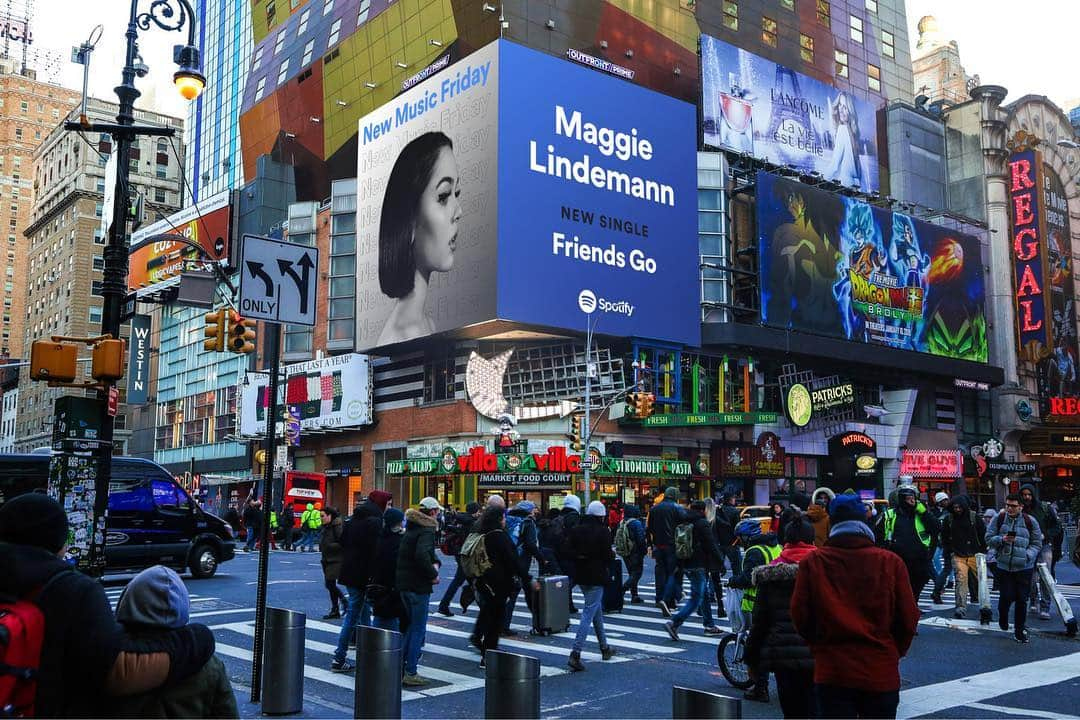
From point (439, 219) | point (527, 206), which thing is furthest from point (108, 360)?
point (439, 219)

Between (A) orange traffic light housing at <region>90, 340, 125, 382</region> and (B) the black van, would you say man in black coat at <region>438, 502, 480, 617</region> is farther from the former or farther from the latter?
(A) orange traffic light housing at <region>90, 340, 125, 382</region>

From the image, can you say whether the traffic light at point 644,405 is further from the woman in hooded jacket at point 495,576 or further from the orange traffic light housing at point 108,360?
the orange traffic light housing at point 108,360

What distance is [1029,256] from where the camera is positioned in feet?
226

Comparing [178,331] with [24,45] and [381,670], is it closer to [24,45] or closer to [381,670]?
[381,670]

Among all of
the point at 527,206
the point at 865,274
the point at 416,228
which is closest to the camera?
the point at 527,206

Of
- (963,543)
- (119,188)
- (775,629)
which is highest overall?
(119,188)

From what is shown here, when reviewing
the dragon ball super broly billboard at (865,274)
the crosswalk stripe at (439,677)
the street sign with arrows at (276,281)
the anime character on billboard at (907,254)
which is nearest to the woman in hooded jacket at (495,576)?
the crosswalk stripe at (439,677)

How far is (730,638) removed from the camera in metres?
10.4

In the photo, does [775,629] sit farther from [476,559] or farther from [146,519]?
[146,519]

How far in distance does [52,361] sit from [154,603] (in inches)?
333

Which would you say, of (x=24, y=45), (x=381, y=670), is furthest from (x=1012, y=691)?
(x=24, y=45)

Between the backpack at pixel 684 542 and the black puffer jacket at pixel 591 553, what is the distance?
234 centimetres

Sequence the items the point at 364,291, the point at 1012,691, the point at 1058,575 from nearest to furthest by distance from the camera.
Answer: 1. the point at 1012,691
2. the point at 1058,575
3. the point at 364,291

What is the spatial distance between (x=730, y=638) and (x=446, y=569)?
17335mm
